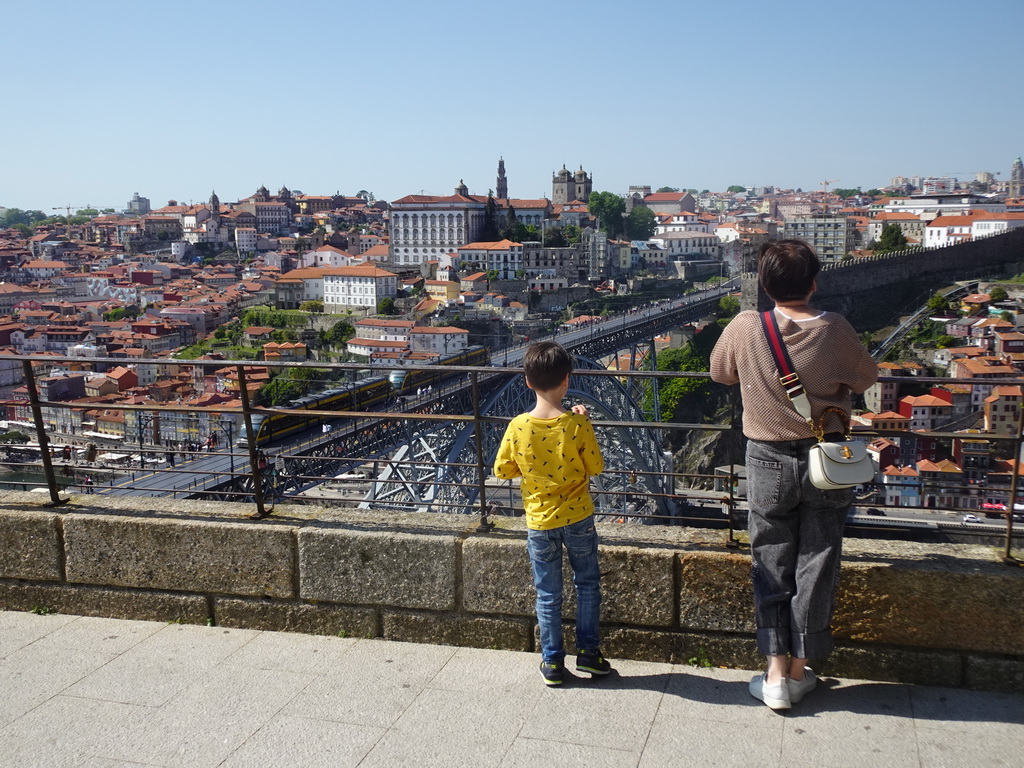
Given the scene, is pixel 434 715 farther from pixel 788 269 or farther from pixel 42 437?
pixel 42 437

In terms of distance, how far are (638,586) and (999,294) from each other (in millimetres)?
41566

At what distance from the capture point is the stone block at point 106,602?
2426 millimetres

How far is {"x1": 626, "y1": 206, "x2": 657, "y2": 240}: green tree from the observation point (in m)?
81.0

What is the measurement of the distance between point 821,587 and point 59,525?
1.89 meters

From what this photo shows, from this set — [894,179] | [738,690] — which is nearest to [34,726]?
[738,690]

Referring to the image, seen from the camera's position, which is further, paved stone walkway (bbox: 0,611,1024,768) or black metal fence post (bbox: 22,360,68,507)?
black metal fence post (bbox: 22,360,68,507)

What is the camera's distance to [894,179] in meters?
173

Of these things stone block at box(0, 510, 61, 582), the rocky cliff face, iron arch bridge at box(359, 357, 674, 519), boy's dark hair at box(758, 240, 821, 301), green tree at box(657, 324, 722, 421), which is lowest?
the rocky cliff face

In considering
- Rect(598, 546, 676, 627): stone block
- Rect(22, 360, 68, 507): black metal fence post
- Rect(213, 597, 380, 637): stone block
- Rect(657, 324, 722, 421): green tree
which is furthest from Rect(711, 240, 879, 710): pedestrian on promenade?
Rect(657, 324, 722, 421): green tree

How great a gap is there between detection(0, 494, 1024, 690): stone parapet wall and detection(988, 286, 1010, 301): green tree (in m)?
41.2

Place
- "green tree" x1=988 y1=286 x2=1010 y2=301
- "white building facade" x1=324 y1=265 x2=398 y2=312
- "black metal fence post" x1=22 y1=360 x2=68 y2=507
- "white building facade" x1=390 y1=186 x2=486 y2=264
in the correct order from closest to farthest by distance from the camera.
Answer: "black metal fence post" x1=22 y1=360 x2=68 y2=507 < "green tree" x1=988 y1=286 x2=1010 y2=301 < "white building facade" x1=324 y1=265 x2=398 y2=312 < "white building facade" x1=390 y1=186 x2=486 y2=264

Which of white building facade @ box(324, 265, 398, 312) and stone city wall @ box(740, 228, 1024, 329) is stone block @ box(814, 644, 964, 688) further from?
white building facade @ box(324, 265, 398, 312)

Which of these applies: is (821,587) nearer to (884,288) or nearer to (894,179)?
(884,288)

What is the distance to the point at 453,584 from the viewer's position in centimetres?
223
